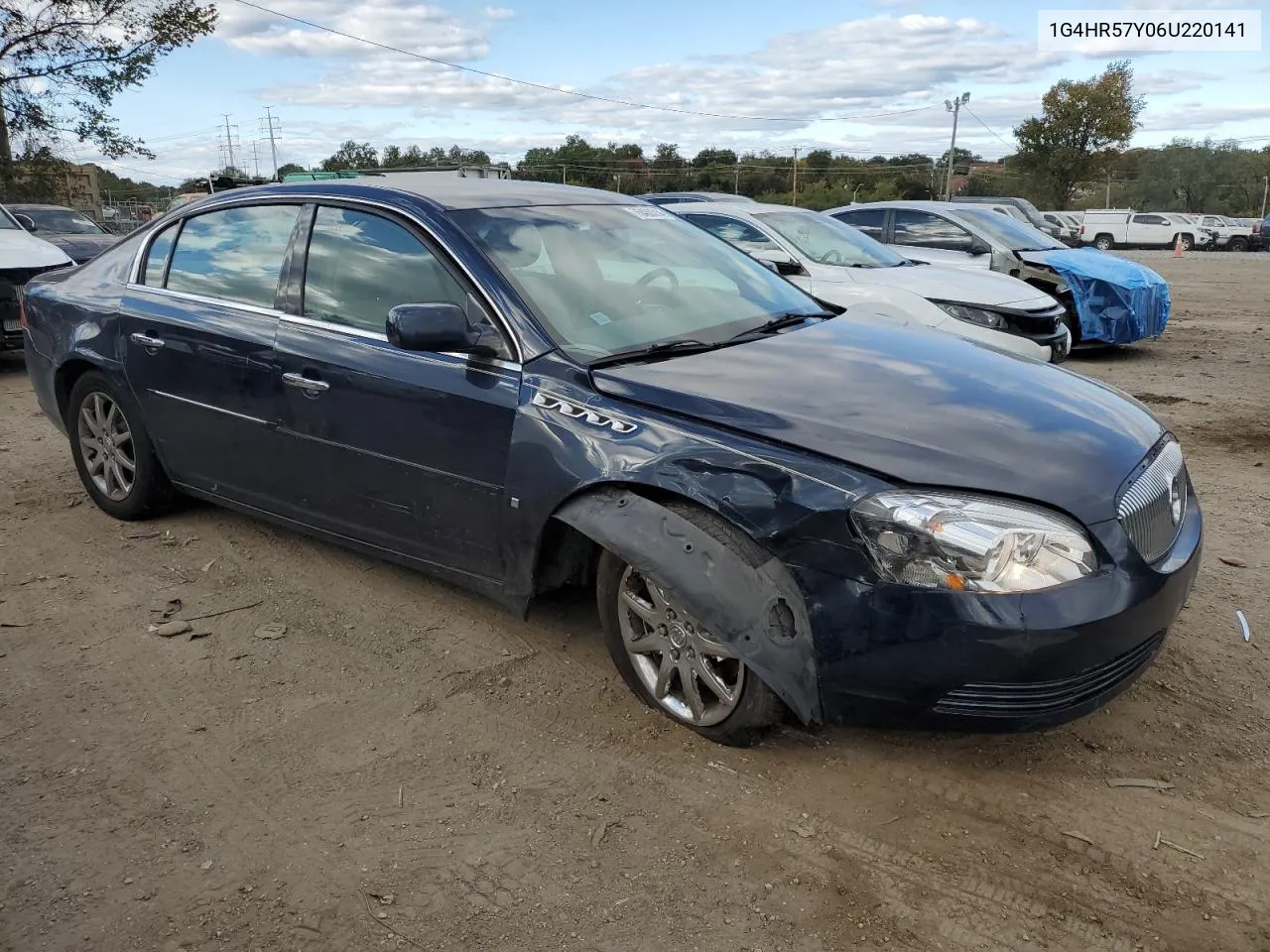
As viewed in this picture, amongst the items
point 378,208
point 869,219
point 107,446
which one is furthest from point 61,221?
point 378,208

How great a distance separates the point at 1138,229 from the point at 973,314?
35718mm

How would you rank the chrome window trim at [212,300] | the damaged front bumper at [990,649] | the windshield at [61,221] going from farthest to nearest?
the windshield at [61,221] < the chrome window trim at [212,300] < the damaged front bumper at [990,649]

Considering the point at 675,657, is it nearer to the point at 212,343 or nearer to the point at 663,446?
the point at 663,446

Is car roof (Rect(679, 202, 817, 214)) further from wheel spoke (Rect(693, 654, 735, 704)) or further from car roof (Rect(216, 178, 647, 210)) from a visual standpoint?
wheel spoke (Rect(693, 654, 735, 704))

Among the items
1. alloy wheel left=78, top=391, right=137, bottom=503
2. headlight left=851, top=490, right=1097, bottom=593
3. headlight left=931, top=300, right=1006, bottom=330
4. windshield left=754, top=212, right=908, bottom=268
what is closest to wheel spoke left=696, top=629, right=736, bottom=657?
headlight left=851, top=490, right=1097, bottom=593

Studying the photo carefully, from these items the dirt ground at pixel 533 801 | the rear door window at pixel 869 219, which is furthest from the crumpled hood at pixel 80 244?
the dirt ground at pixel 533 801

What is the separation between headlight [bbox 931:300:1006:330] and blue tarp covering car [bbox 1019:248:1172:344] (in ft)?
7.16

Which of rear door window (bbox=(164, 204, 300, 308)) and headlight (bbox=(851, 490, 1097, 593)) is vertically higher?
rear door window (bbox=(164, 204, 300, 308))

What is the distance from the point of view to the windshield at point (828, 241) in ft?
28.3

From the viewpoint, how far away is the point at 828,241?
886cm

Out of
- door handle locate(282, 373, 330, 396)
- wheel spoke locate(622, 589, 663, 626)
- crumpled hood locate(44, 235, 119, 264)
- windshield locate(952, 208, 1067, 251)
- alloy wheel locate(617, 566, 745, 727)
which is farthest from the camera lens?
crumpled hood locate(44, 235, 119, 264)

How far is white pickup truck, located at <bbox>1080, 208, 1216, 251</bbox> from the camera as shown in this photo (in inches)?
1480

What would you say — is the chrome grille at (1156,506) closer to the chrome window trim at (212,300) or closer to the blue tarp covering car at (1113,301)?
the chrome window trim at (212,300)

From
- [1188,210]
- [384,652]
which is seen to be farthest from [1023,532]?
[1188,210]
